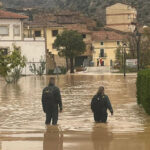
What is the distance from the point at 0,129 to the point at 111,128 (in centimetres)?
316

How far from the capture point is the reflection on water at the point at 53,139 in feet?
42.8

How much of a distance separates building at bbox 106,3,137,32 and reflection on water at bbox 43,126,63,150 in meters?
104

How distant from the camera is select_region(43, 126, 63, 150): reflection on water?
1303cm

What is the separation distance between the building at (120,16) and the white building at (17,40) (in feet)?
158

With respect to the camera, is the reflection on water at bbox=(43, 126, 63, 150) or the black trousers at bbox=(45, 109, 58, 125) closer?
the reflection on water at bbox=(43, 126, 63, 150)

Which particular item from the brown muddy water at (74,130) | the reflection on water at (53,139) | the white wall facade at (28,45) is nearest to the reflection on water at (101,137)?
the brown muddy water at (74,130)

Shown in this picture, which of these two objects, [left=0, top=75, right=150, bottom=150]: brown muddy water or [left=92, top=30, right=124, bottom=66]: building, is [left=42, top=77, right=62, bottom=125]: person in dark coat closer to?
[left=0, top=75, right=150, bottom=150]: brown muddy water

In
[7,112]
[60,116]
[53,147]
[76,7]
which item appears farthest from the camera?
[76,7]

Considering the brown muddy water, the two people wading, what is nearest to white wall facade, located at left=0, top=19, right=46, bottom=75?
the brown muddy water

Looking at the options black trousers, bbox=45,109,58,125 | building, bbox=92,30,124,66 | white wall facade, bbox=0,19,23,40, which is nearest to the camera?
black trousers, bbox=45,109,58,125

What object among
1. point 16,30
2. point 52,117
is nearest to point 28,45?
point 16,30

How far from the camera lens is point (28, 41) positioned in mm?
73750

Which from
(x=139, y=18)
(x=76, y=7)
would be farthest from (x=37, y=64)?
(x=76, y=7)

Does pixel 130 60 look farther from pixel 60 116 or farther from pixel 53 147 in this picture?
pixel 53 147
